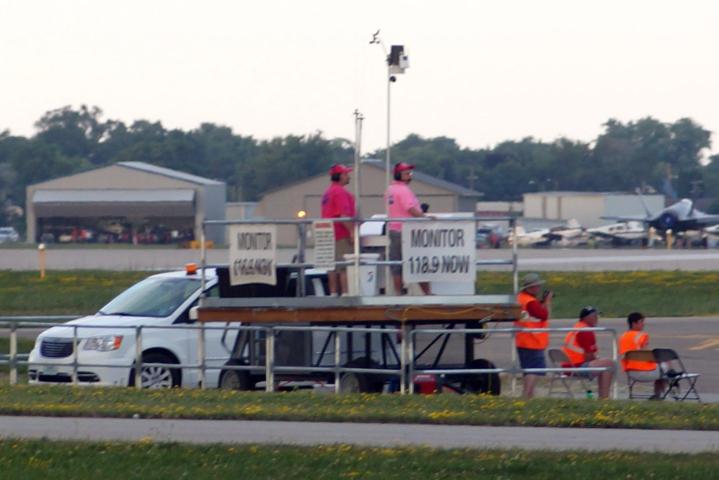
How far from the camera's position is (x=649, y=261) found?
5453 centimetres

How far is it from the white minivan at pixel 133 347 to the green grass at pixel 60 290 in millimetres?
15860

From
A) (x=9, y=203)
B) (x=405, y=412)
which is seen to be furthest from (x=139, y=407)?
(x=9, y=203)

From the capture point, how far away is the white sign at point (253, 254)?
16.0m

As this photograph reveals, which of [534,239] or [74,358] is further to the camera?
[534,239]

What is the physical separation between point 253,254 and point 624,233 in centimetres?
7618

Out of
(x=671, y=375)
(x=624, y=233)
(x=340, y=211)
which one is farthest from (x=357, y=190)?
(x=624, y=233)

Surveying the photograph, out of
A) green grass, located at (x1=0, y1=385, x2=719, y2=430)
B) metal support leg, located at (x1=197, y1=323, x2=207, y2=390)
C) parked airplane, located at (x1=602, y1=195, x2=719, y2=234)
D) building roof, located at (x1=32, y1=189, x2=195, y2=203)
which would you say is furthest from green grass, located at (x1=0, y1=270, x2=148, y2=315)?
building roof, located at (x1=32, y1=189, x2=195, y2=203)

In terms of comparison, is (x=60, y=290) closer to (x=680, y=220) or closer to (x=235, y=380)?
(x=235, y=380)

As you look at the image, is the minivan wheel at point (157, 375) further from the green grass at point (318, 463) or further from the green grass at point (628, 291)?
the green grass at point (628, 291)

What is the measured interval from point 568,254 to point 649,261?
10.4 metres

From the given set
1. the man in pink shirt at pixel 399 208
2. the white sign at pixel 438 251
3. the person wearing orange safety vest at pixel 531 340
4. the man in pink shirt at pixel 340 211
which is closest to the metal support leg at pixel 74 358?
the man in pink shirt at pixel 340 211

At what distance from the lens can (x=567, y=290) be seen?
3841 cm

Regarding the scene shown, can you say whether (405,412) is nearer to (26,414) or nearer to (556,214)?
(26,414)

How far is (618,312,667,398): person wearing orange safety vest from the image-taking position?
16.7 meters
